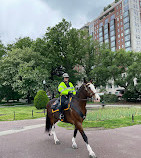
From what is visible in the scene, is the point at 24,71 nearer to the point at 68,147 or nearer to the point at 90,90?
the point at 68,147

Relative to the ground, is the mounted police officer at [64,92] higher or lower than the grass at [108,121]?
higher

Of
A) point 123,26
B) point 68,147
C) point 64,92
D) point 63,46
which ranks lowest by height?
point 68,147

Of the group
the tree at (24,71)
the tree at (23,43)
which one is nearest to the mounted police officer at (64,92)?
the tree at (24,71)

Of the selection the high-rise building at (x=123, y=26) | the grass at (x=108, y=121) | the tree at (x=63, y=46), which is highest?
the high-rise building at (x=123, y=26)

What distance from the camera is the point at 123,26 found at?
67.4m

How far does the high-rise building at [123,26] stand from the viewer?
63.2m

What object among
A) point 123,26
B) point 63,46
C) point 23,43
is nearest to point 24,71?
point 63,46

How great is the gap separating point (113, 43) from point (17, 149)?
72.5 metres

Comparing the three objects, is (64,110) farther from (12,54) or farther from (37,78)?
(12,54)

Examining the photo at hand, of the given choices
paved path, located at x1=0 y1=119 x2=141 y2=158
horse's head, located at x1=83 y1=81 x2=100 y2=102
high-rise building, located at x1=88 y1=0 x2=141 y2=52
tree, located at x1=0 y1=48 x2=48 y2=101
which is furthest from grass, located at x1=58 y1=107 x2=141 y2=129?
high-rise building, located at x1=88 y1=0 x2=141 y2=52

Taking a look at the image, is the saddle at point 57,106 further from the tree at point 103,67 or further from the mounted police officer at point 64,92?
the tree at point 103,67

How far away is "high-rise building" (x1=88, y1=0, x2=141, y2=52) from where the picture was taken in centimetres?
6322

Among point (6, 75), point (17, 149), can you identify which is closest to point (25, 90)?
point (6, 75)

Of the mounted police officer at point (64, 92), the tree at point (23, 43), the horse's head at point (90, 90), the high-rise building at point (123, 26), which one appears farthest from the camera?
the high-rise building at point (123, 26)
